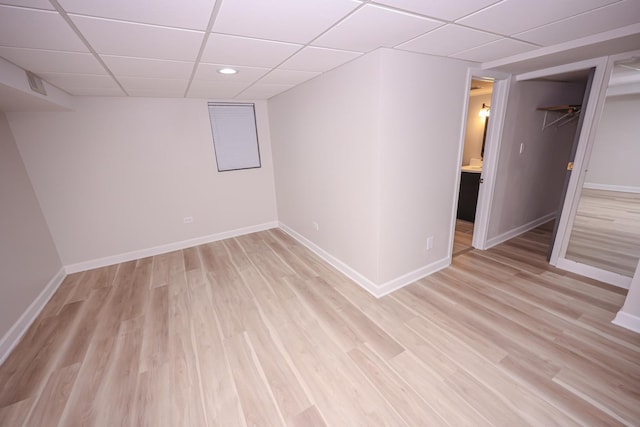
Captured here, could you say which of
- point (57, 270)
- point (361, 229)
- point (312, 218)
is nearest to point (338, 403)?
point (361, 229)

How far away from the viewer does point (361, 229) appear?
266 centimetres

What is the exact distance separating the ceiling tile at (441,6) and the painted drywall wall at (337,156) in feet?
2.13

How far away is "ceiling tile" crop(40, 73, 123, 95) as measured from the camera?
2254mm

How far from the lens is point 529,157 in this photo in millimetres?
3568

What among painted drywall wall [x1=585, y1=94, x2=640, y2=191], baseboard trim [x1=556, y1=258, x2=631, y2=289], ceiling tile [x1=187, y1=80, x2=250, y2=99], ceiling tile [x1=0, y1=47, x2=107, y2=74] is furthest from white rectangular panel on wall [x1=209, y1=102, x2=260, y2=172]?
baseboard trim [x1=556, y1=258, x2=631, y2=289]

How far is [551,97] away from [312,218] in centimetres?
→ 377

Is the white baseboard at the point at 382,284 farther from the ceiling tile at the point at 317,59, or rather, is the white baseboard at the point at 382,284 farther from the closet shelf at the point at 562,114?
the closet shelf at the point at 562,114

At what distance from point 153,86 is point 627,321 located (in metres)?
5.06

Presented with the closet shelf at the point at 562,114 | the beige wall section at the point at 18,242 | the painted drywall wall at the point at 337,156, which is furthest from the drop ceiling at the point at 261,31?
the closet shelf at the point at 562,114

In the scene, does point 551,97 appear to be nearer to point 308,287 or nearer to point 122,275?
point 308,287

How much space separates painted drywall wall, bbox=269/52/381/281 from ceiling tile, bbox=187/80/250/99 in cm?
69

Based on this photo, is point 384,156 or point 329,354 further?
point 384,156

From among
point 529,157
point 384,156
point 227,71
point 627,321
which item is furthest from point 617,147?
point 227,71

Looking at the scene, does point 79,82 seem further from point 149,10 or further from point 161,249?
point 161,249
